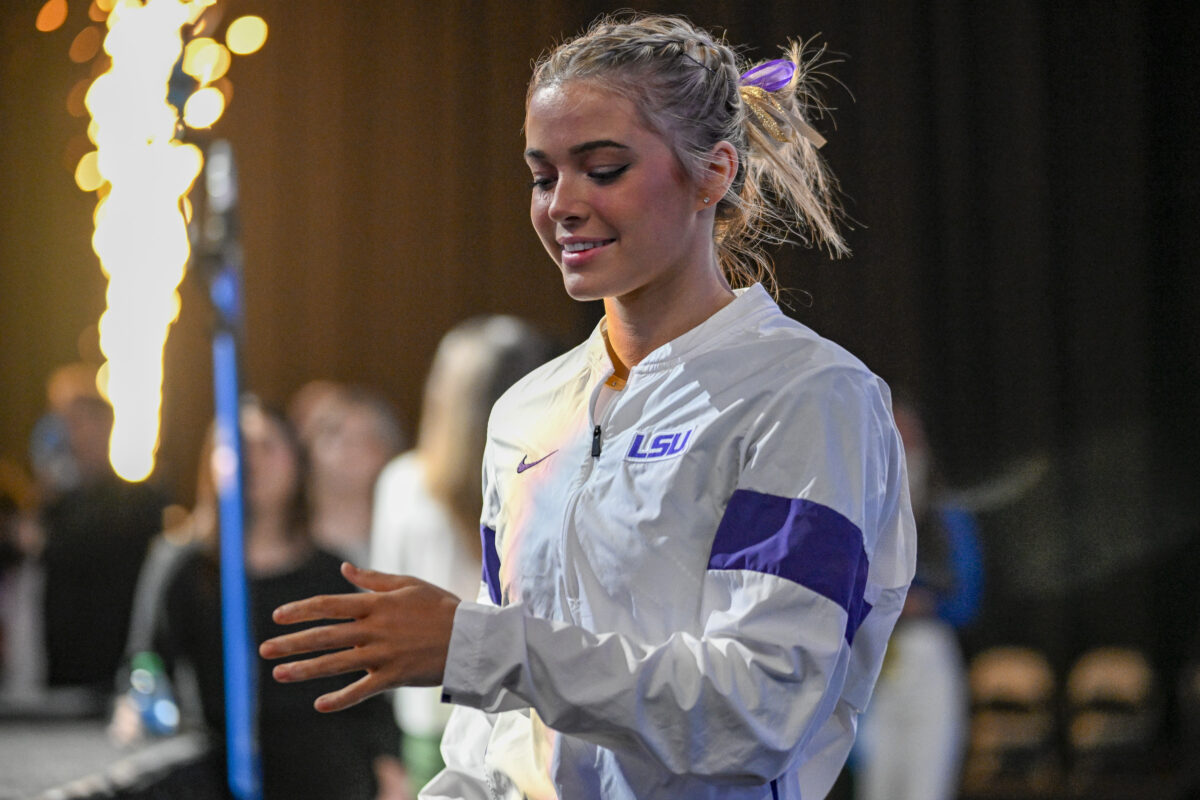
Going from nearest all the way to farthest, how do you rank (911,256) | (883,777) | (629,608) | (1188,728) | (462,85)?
(629,608) → (883,777) → (1188,728) → (911,256) → (462,85)

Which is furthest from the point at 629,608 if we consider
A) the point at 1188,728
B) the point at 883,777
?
the point at 1188,728

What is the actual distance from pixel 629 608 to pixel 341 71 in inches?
234

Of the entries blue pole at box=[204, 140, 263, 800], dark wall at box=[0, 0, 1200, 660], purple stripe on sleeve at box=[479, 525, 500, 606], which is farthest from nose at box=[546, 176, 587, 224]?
dark wall at box=[0, 0, 1200, 660]

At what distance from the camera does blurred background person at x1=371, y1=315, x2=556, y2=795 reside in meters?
2.69

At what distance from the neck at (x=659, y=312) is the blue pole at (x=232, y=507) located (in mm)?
903

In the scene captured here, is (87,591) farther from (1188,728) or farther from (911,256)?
(1188,728)

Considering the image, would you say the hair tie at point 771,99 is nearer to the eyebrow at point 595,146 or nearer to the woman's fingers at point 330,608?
the eyebrow at point 595,146

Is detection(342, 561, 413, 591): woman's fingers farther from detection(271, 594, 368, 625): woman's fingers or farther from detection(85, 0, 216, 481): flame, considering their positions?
detection(85, 0, 216, 481): flame

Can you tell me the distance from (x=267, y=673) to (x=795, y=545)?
7.82 feet

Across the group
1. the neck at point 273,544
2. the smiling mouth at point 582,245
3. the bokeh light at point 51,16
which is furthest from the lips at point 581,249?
the bokeh light at point 51,16

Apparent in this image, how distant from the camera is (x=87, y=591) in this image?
11.9 feet

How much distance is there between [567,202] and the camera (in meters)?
1.21

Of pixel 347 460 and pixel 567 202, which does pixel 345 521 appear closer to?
pixel 347 460

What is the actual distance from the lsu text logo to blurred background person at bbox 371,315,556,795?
151 cm
